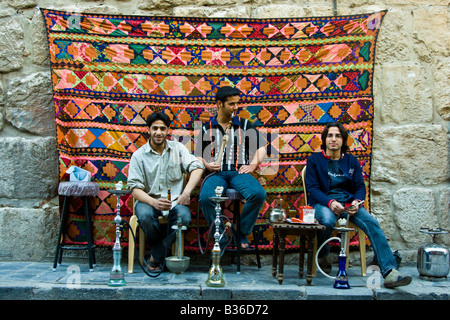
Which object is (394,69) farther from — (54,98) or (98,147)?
(54,98)

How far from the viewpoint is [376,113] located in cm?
484

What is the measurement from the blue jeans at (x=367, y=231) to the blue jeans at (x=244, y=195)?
55cm

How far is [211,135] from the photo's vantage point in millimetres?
4637

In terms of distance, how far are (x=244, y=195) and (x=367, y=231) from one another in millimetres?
1129

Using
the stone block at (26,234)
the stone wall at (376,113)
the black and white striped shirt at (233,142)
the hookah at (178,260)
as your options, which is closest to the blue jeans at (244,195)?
the black and white striped shirt at (233,142)

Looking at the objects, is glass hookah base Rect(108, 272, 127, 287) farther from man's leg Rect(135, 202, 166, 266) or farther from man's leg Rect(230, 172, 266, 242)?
man's leg Rect(230, 172, 266, 242)

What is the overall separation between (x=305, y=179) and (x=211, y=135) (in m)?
1.03

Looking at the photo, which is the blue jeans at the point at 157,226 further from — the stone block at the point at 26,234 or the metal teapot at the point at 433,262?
the metal teapot at the point at 433,262

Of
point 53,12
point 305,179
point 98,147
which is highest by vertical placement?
point 53,12

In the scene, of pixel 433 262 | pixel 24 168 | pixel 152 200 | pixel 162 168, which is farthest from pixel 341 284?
pixel 24 168

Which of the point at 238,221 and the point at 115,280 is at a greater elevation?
the point at 238,221

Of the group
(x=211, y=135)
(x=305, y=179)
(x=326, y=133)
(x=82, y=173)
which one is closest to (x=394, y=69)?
(x=326, y=133)

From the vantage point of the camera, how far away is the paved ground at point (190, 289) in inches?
140

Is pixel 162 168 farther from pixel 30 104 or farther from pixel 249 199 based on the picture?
pixel 30 104
